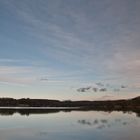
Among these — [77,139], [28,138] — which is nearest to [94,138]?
[77,139]

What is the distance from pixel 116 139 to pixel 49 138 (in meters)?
5.48

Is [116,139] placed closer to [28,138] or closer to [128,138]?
[128,138]

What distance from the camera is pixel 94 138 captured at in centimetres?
2531

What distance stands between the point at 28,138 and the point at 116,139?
23.5ft

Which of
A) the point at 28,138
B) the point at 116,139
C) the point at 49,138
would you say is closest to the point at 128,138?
the point at 116,139

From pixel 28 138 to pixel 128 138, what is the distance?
27.3ft

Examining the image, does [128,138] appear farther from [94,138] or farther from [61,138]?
[61,138]

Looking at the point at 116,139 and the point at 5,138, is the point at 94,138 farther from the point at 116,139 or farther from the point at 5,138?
the point at 5,138

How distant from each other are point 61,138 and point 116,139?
455cm

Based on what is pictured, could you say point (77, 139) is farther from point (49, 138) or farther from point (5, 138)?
point (5, 138)

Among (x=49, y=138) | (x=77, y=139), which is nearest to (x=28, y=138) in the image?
(x=49, y=138)

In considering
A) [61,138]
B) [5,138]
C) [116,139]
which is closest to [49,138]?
[61,138]

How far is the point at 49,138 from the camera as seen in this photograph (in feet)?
81.6

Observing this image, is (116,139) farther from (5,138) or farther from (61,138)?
(5,138)
